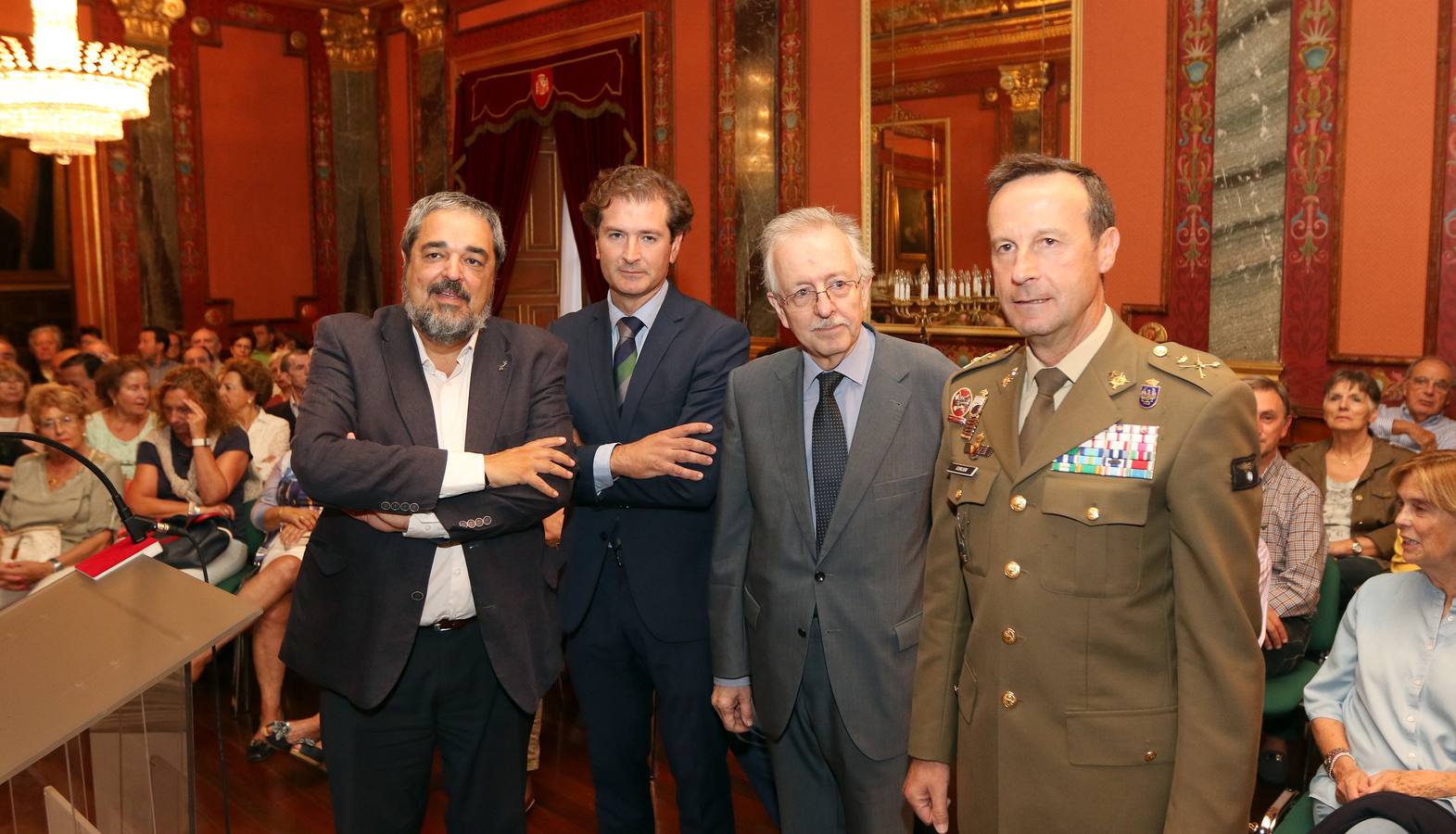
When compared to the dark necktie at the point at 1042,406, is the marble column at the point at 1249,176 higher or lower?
higher

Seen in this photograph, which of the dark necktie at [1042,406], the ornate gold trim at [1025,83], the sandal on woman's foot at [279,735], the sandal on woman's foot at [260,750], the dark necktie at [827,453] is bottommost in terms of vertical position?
the sandal on woman's foot at [260,750]

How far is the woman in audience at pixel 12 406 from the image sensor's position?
5.13 m

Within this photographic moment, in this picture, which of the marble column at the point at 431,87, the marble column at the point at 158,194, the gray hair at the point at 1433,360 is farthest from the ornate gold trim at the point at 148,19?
the gray hair at the point at 1433,360

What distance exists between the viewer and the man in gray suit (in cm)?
198

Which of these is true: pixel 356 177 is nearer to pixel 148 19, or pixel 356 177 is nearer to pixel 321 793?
pixel 148 19

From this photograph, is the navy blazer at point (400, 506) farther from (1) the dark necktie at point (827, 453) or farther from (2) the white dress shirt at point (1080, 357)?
(2) the white dress shirt at point (1080, 357)

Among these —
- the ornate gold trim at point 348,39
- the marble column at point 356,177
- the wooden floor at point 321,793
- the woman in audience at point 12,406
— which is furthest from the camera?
the marble column at point 356,177

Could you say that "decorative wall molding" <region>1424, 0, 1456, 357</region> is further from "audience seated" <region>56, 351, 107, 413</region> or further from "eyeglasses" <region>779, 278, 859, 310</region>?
"audience seated" <region>56, 351, 107, 413</region>

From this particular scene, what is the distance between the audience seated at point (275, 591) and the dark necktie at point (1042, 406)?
2960 millimetres

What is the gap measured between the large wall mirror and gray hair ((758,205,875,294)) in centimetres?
374

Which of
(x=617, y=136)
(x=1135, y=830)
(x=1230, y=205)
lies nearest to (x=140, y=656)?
(x=1135, y=830)

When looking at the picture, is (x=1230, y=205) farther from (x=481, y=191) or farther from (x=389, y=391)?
(x=481, y=191)

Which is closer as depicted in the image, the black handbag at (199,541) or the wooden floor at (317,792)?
the wooden floor at (317,792)

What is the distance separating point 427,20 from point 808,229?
837cm
